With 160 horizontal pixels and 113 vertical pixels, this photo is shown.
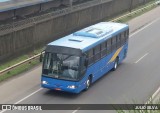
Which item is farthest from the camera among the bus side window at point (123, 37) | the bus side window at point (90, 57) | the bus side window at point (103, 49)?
the bus side window at point (123, 37)

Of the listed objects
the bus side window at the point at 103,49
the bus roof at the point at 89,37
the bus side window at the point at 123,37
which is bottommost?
the bus side window at the point at 123,37

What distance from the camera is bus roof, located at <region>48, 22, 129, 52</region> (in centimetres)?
1820

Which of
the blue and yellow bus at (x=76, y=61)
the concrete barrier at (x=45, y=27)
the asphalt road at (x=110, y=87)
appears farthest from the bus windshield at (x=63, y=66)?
the concrete barrier at (x=45, y=27)

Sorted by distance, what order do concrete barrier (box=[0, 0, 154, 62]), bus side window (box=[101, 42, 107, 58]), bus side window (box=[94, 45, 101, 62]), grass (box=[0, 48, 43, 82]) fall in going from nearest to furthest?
bus side window (box=[94, 45, 101, 62]) < bus side window (box=[101, 42, 107, 58]) < grass (box=[0, 48, 43, 82]) < concrete barrier (box=[0, 0, 154, 62])

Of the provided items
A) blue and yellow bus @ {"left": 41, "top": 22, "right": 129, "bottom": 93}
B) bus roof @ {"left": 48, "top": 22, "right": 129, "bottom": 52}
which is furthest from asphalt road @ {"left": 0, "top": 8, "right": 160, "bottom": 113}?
bus roof @ {"left": 48, "top": 22, "right": 129, "bottom": 52}

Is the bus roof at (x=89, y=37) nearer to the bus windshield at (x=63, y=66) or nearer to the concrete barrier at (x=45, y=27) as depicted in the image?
the bus windshield at (x=63, y=66)

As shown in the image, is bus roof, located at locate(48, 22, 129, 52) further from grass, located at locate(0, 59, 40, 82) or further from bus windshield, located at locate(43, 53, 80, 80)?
grass, located at locate(0, 59, 40, 82)

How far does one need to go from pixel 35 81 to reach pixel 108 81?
375 cm

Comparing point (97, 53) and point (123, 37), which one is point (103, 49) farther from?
point (123, 37)

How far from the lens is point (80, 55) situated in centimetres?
1761

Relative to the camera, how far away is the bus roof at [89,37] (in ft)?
59.7

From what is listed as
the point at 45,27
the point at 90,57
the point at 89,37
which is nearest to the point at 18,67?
the point at 89,37

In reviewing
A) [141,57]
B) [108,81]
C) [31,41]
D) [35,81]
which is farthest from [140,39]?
[35,81]

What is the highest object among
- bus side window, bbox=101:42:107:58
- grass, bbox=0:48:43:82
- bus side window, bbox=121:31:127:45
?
bus side window, bbox=101:42:107:58
